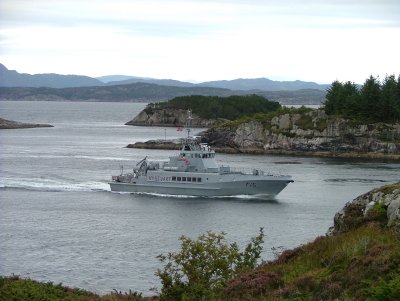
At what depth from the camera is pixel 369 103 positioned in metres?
125

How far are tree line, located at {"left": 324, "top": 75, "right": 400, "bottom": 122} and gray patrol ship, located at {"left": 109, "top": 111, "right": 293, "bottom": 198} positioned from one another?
5830 centimetres

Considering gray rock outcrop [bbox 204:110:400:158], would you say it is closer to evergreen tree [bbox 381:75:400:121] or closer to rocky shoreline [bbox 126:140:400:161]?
rocky shoreline [bbox 126:140:400:161]

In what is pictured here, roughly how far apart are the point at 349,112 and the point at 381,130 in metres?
8.79

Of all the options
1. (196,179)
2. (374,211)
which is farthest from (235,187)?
(374,211)

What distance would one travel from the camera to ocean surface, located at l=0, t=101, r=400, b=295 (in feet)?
122

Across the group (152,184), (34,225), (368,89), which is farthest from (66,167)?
(368,89)

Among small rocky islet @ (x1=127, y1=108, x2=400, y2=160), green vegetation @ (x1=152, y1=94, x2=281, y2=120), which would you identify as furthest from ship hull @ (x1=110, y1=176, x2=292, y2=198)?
green vegetation @ (x1=152, y1=94, x2=281, y2=120)

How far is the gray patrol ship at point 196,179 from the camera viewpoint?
225 ft

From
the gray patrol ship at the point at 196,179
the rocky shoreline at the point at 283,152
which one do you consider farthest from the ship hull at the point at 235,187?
the rocky shoreline at the point at 283,152

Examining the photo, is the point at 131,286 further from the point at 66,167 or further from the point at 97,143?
the point at 97,143

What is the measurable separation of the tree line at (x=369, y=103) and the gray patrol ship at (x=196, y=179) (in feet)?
191

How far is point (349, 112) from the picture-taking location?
124 m

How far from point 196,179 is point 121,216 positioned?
15.3 m

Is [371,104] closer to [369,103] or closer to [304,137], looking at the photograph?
[369,103]
